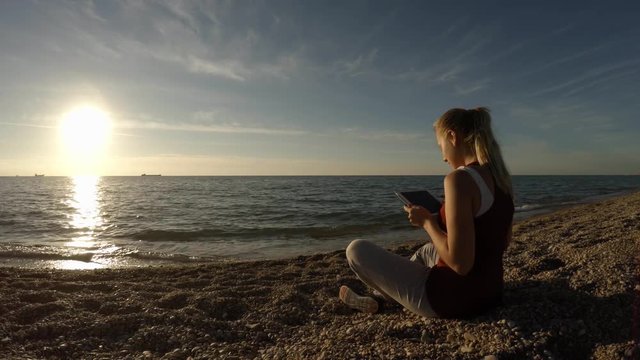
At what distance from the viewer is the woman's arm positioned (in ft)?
9.21

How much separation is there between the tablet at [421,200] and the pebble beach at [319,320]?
0.96 metres

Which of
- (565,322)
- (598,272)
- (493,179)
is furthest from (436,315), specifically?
(598,272)

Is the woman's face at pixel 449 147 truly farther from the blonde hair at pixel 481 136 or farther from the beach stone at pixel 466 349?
the beach stone at pixel 466 349

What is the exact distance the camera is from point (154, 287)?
20.0 ft

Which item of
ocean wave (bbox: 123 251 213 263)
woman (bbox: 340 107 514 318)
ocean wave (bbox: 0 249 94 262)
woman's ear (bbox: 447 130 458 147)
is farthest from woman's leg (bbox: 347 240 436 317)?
ocean wave (bbox: 0 249 94 262)

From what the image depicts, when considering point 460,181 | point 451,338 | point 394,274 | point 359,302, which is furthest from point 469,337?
point 359,302

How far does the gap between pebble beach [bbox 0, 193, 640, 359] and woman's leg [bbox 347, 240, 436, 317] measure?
0.21 m

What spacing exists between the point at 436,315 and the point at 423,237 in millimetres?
9428

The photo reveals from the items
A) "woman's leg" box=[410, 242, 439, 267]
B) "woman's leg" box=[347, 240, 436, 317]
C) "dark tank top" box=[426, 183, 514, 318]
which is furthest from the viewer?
"woman's leg" box=[410, 242, 439, 267]

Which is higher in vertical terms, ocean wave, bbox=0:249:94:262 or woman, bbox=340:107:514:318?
woman, bbox=340:107:514:318

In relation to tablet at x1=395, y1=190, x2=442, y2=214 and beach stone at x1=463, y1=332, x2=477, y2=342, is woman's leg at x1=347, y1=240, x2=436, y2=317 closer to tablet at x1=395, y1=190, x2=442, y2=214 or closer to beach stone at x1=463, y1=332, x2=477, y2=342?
beach stone at x1=463, y1=332, x2=477, y2=342

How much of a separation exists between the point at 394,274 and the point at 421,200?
685 millimetres

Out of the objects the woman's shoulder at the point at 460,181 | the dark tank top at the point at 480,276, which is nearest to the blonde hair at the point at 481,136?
the dark tank top at the point at 480,276

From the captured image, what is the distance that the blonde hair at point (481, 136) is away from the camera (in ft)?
9.82
